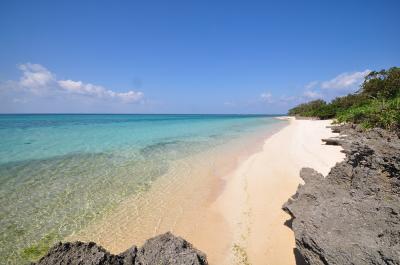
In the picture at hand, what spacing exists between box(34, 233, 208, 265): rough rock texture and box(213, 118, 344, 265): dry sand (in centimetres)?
147

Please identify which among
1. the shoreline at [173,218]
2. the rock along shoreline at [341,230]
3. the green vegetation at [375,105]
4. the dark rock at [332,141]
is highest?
the green vegetation at [375,105]

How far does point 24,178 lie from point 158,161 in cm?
523

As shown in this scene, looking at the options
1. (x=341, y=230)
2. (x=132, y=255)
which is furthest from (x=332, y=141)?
(x=132, y=255)

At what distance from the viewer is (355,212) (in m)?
3.05

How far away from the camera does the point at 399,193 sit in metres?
3.11

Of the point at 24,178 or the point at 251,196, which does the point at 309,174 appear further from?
the point at 24,178

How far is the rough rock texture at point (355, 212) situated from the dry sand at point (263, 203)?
0.83 metres

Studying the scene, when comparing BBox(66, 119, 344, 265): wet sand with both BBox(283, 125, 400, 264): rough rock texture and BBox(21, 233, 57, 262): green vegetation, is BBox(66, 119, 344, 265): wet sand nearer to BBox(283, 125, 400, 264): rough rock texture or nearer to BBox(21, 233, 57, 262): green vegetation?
BBox(21, 233, 57, 262): green vegetation

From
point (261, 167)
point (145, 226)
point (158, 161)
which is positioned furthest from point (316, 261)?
point (158, 161)

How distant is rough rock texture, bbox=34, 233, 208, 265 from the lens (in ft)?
7.99

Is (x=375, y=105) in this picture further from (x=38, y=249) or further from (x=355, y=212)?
(x=38, y=249)

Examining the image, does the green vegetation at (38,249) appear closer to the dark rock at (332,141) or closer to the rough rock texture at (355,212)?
the rough rock texture at (355,212)

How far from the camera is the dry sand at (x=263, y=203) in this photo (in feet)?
13.0

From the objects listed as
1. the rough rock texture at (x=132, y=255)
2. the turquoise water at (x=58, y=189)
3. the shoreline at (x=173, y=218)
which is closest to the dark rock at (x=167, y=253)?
the rough rock texture at (x=132, y=255)
